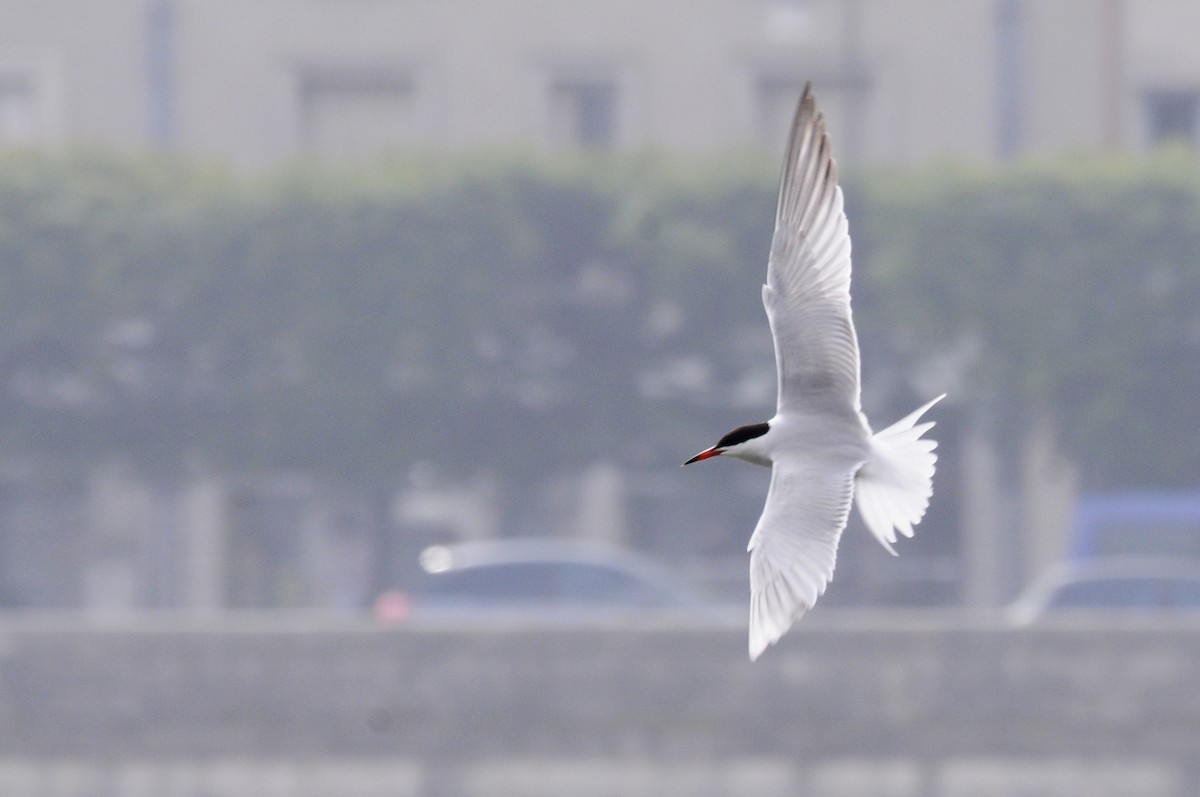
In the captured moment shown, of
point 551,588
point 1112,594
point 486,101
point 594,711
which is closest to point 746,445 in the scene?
point 594,711

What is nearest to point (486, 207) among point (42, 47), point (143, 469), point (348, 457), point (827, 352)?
point (348, 457)

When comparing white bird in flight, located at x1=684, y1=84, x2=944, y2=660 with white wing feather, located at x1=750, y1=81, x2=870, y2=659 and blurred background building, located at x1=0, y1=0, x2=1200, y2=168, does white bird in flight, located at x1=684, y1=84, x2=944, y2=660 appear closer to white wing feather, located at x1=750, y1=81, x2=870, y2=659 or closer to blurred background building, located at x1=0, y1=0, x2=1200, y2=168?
white wing feather, located at x1=750, y1=81, x2=870, y2=659

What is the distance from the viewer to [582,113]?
31344mm

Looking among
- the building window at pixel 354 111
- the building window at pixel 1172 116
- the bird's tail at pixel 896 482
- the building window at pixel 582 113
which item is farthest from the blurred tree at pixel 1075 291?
the bird's tail at pixel 896 482

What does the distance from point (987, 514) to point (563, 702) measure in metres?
18.8

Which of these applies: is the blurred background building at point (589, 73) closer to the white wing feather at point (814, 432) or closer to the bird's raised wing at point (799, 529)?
the white wing feather at point (814, 432)

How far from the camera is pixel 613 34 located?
30828 millimetres

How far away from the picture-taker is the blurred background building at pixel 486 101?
29844 mm

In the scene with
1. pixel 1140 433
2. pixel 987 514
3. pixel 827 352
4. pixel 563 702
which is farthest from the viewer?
pixel 987 514

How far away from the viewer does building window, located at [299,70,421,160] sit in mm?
30859

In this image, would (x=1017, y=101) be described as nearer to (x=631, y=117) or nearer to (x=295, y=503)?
(x=631, y=117)

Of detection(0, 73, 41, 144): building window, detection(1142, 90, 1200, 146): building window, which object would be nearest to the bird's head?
detection(1142, 90, 1200, 146): building window

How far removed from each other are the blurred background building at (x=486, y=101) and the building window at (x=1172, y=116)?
1.2 inches

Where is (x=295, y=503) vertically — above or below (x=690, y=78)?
below
